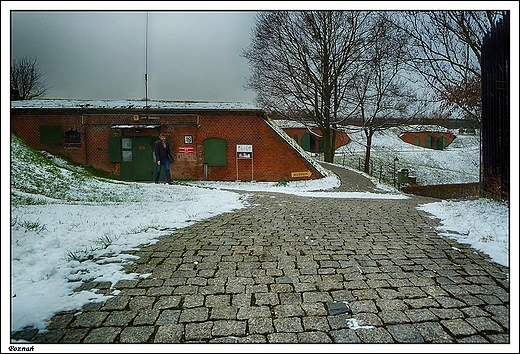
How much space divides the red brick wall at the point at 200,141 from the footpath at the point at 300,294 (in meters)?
12.8

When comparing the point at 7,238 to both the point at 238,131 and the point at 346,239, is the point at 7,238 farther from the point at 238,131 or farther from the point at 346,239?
the point at 238,131

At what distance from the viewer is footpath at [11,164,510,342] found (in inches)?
94.9

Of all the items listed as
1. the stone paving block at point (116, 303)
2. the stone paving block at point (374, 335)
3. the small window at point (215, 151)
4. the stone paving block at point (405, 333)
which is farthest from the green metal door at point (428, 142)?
the stone paving block at point (116, 303)

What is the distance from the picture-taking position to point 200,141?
692 inches

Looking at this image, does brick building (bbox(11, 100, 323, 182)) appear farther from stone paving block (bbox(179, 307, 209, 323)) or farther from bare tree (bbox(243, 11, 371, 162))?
stone paving block (bbox(179, 307, 209, 323))

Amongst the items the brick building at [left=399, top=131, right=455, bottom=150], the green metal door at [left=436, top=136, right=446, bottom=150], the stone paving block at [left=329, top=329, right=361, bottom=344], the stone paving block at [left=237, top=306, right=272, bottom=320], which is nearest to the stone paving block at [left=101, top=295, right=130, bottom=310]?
the stone paving block at [left=237, top=306, right=272, bottom=320]

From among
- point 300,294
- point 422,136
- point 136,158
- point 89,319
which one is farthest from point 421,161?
point 89,319

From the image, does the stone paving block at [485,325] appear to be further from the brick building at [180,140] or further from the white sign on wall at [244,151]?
the white sign on wall at [244,151]

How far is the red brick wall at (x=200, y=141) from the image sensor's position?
17.2 meters

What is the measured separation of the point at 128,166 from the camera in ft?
57.8

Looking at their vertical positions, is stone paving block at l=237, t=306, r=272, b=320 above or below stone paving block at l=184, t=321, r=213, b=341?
above

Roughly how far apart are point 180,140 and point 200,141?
0.95 meters

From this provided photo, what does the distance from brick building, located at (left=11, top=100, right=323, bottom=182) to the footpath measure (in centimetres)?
1284

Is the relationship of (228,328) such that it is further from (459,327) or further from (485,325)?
(485,325)
